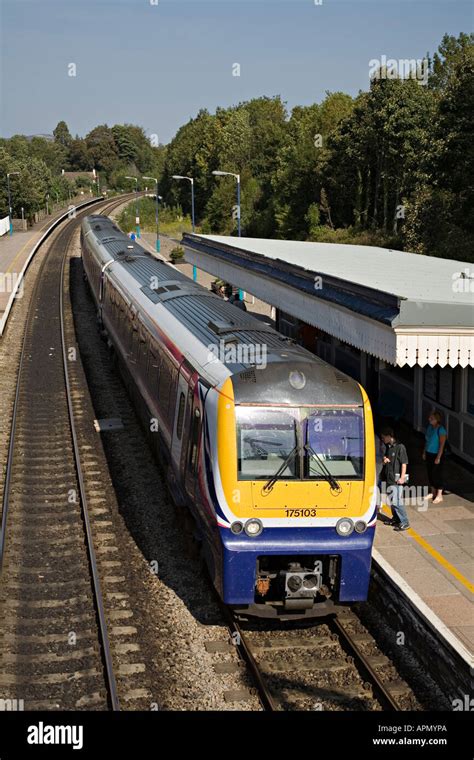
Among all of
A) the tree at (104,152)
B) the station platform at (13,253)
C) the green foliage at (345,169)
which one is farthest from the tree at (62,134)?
the station platform at (13,253)

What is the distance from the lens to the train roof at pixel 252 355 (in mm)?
9523

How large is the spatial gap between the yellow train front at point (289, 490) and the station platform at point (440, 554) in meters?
0.97

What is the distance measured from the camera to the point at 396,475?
39.7 feet

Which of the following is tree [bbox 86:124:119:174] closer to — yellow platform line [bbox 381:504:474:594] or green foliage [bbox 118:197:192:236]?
green foliage [bbox 118:197:192:236]

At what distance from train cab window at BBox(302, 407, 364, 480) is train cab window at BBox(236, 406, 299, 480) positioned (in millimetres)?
157

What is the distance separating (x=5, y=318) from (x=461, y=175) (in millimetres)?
21638

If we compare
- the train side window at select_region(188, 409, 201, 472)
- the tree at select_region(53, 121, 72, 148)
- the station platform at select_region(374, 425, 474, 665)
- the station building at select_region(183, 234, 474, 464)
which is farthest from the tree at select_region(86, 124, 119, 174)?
the train side window at select_region(188, 409, 201, 472)

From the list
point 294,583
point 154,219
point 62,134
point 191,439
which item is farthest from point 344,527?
point 62,134

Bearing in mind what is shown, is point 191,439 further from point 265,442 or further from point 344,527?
point 344,527

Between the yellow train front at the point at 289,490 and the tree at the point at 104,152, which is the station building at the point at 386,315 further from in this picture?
the tree at the point at 104,152

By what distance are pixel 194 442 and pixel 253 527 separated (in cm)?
161

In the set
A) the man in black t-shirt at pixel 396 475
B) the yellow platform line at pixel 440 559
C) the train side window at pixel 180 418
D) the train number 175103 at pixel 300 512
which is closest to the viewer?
the train number 175103 at pixel 300 512

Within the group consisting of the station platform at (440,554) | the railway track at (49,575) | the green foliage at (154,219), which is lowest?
the railway track at (49,575)

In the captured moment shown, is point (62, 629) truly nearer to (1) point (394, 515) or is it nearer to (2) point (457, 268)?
(1) point (394, 515)
